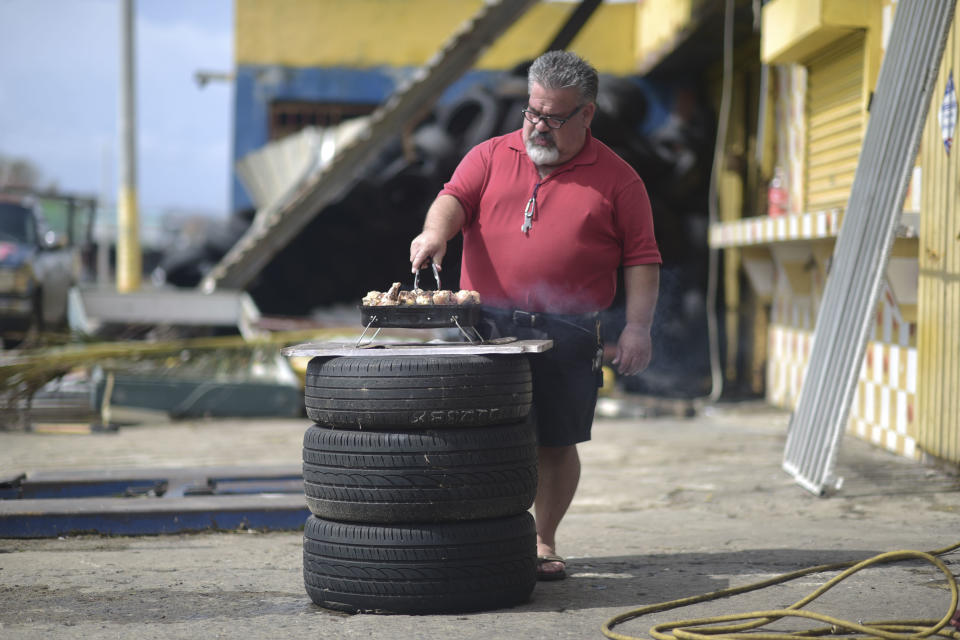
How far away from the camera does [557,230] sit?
3855 mm

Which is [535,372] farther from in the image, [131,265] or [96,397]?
[131,265]

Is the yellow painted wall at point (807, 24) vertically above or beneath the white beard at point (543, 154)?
above

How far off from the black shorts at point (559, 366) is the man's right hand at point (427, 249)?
35 centimetres

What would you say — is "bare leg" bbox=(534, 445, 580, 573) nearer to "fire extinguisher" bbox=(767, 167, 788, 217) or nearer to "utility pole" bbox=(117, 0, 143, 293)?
"fire extinguisher" bbox=(767, 167, 788, 217)

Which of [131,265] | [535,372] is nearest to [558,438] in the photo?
[535,372]

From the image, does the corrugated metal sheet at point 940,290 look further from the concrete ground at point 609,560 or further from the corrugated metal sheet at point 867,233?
the corrugated metal sheet at point 867,233

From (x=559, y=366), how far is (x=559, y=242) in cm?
44

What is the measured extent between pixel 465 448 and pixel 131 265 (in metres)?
15.7

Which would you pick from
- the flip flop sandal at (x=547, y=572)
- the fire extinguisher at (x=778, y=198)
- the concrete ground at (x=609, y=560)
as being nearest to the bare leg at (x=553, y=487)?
the flip flop sandal at (x=547, y=572)

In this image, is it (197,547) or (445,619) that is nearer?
(445,619)

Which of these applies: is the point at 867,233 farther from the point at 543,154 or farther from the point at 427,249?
the point at 427,249

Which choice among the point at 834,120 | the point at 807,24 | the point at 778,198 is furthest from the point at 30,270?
the point at 807,24

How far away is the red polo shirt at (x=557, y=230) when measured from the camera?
3.86m

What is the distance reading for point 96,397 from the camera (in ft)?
29.2
